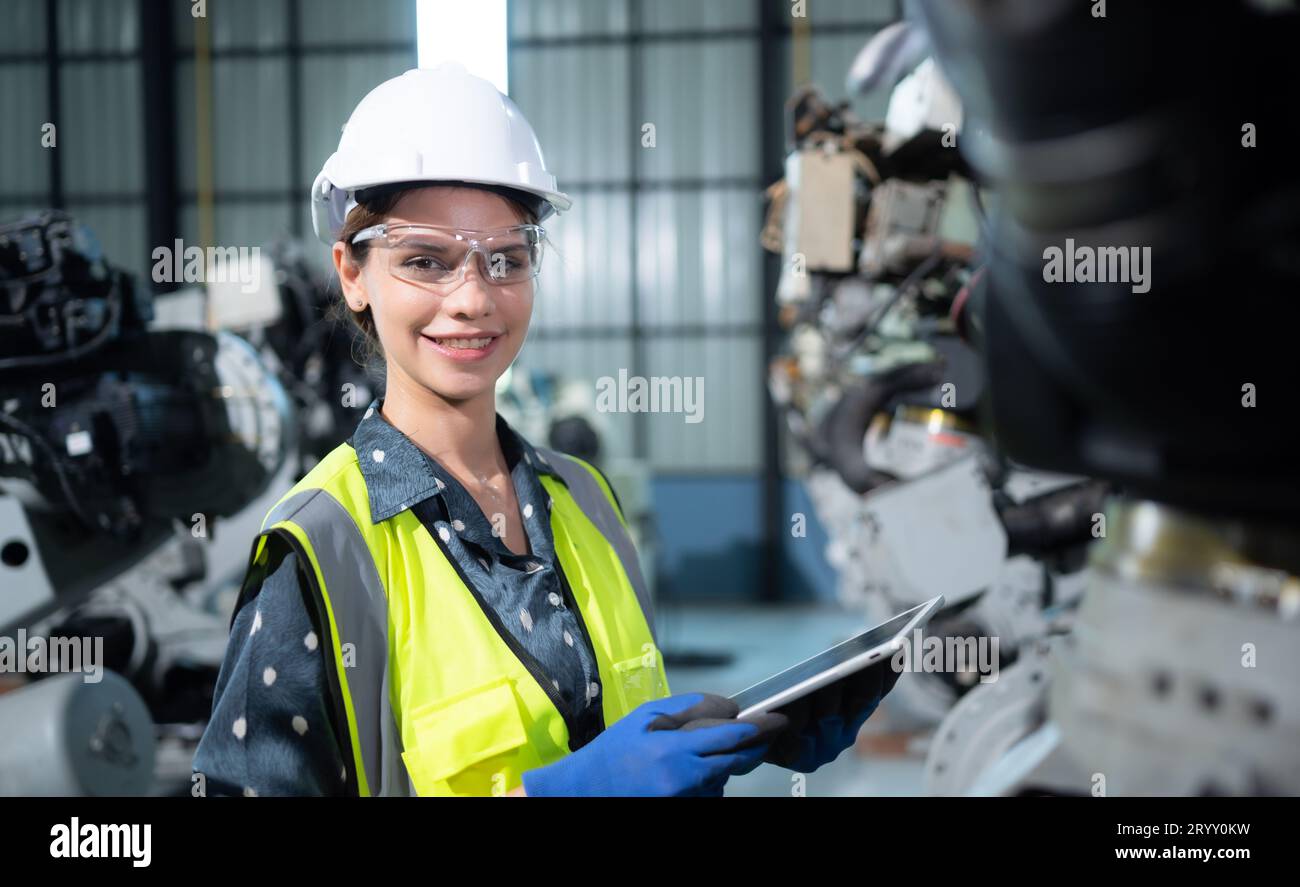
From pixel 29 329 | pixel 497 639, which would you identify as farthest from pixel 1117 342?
pixel 29 329

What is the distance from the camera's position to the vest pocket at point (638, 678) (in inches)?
57.4

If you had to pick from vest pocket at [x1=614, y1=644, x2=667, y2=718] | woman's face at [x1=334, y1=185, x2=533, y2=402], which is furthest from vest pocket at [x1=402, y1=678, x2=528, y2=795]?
woman's face at [x1=334, y1=185, x2=533, y2=402]

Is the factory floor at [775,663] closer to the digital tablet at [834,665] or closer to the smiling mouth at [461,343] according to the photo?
the digital tablet at [834,665]

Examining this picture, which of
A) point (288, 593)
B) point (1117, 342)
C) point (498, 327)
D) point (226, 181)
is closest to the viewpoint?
point (1117, 342)

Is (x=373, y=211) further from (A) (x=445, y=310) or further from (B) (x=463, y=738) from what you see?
(B) (x=463, y=738)

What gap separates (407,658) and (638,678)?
35 centimetres

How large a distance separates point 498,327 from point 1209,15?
0.85 metres

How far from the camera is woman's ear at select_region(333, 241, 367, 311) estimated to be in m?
1.41

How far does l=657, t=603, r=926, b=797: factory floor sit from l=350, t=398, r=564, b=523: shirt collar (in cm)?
168

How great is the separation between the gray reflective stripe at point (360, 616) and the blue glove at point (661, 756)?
6.4 inches

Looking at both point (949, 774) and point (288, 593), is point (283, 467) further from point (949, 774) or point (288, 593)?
point (288, 593)

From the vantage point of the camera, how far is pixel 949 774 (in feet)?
11.5

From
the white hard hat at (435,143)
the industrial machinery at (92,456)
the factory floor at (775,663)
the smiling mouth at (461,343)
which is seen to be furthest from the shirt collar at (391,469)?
the industrial machinery at (92,456)

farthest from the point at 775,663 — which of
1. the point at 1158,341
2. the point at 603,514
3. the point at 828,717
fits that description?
the point at 1158,341
